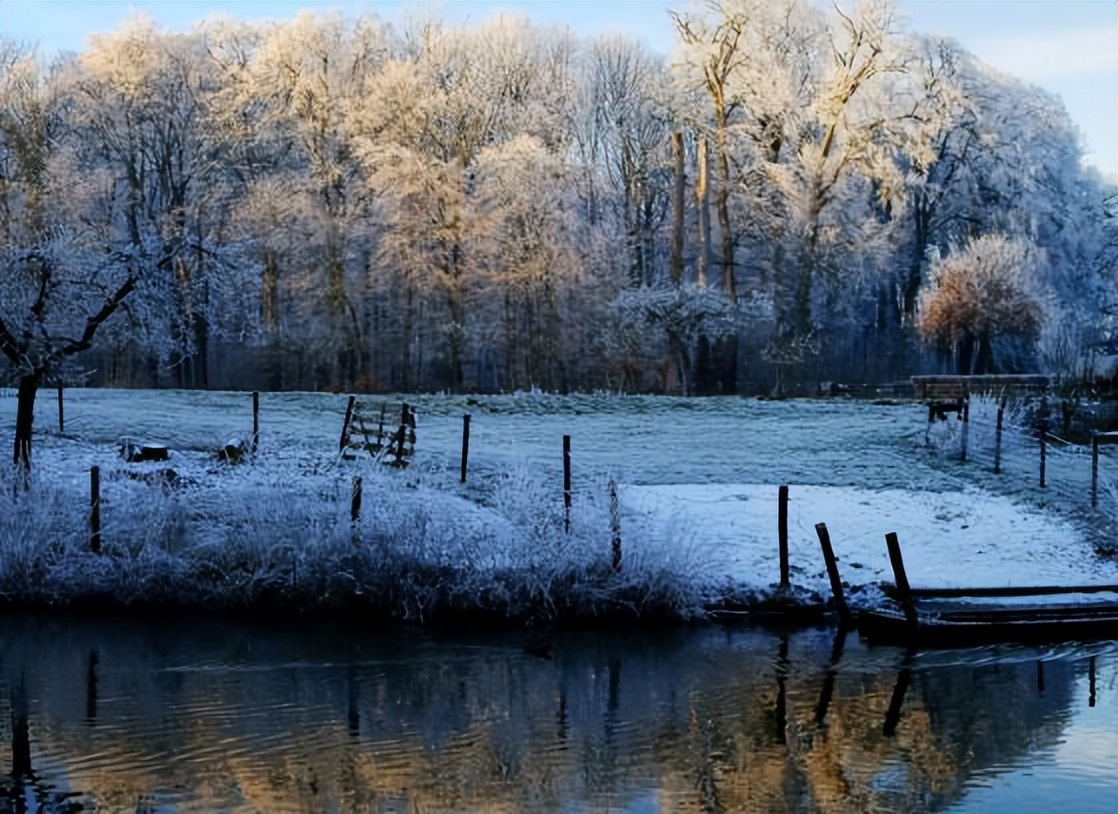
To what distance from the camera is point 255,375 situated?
4919 cm

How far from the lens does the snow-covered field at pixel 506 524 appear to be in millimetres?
19438

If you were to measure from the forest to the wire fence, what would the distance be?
9.98 m

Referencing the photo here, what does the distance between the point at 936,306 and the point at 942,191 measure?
23.5 ft

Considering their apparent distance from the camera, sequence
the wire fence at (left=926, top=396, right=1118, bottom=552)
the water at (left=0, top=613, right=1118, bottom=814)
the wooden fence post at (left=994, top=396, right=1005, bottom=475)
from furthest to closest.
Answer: the wooden fence post at (left=994, top=396, right=1005, bottom=475)
the wire fence at (left=926, top=396, right=1118, bottom=552)
the water at (left=0, top=613, right=1118, bottom=814)

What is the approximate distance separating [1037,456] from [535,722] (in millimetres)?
19939

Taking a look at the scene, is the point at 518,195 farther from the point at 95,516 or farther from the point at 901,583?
the point at 901,583

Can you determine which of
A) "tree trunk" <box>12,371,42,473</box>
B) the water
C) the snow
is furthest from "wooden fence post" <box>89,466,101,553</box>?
the snow

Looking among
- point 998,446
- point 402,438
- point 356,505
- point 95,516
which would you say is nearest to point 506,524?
point 356,505

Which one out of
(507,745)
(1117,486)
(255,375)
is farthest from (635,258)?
(507,745)

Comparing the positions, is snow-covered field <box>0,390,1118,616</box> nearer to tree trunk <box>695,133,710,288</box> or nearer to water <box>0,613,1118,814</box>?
water <box>0,613,1118,814</box>

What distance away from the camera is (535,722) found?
14.1m

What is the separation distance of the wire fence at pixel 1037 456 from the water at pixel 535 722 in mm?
8393

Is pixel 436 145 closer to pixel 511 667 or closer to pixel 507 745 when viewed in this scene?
pixel 511 667

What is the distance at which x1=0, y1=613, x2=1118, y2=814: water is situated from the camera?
1152cm
